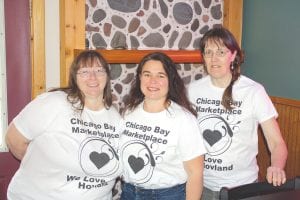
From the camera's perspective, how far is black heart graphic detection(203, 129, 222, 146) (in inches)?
75.2

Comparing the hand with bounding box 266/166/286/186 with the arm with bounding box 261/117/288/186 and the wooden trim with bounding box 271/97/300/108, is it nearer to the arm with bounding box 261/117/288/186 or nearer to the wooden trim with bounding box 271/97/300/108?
the arm with bounding box 261/117/288/186

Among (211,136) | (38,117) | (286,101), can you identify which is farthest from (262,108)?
(38,117)

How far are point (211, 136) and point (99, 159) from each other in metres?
0.58

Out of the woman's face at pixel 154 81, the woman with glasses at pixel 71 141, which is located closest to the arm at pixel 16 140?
the woman with glasses at pixel 71 141

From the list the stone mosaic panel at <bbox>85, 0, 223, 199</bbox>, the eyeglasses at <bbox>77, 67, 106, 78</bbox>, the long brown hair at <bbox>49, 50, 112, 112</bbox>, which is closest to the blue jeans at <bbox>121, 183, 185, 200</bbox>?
the long brown hair at <bbox>49, 50, 112, 112</bbox>

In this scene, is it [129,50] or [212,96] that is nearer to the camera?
[212,96]

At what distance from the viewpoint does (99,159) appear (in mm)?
1834

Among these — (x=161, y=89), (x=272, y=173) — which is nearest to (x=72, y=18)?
(x=161, y=89)

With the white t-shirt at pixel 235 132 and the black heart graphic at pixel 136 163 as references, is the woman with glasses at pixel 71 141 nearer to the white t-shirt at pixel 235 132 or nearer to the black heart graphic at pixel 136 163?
the black heart graphic at pixel 136 163

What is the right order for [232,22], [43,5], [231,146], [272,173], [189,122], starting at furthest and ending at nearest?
[232,22] < [43,5] < [231,146] < [189,122] < [272,173]

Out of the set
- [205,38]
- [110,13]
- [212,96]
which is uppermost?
[110,13]

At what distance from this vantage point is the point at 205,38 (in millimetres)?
1946

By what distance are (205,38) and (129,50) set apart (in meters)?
0.91

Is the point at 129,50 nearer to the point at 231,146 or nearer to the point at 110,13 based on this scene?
the point at 110,13
